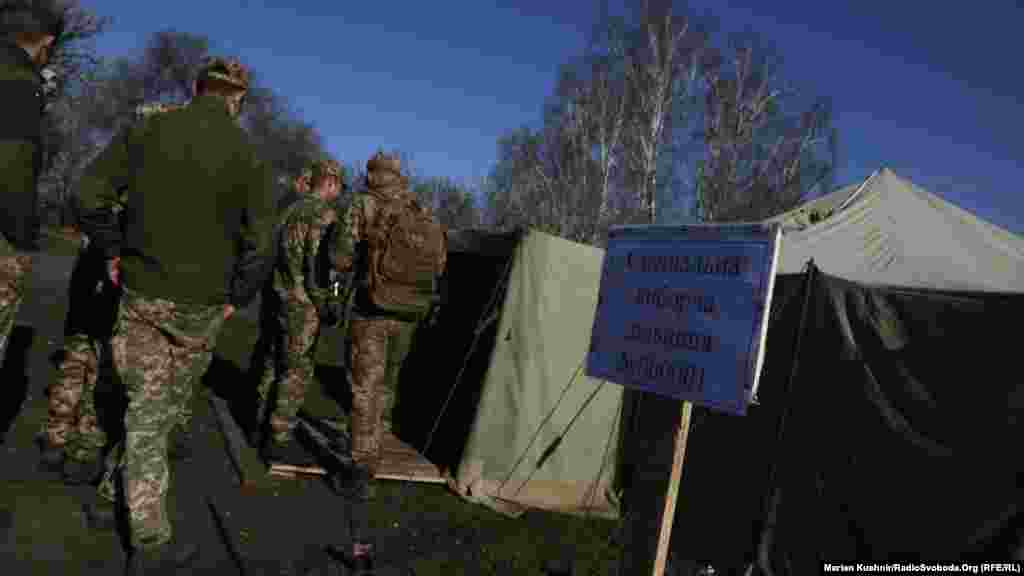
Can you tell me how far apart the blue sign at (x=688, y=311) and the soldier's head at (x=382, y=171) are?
202cm

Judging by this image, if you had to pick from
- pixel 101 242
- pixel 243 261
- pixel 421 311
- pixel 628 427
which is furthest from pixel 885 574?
pixel 101 242

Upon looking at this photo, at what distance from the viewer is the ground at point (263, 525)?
3.50 metres

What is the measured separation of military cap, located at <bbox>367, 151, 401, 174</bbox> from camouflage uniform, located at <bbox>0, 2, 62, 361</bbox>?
2095 millimetres

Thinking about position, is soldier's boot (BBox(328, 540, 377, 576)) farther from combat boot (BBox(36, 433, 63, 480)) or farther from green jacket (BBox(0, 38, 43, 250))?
green jacket (BBox(0, 38, 43, 250))

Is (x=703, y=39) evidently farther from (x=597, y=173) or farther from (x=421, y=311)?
(x=421, y=311)

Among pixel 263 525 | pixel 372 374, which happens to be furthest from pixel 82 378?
pixel 372 374

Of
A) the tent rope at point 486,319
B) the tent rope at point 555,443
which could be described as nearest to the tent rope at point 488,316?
the tent rope at point 486,319

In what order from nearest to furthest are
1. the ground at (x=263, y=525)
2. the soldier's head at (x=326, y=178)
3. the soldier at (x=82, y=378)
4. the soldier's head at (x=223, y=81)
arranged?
the ground at (x=263, y=525) < the soldier's head at (x=223, y=81) < the soldier at (x=82, y=378) < the soldier's head at (x=326, y=178)

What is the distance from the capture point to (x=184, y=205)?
3373 millimetres

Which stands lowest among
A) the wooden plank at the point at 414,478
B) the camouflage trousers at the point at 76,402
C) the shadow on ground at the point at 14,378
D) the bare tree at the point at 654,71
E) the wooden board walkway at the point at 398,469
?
the wooden plank at the point at 414,478

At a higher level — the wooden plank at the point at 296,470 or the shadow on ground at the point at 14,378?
the shadow on ground at the point at 14,378

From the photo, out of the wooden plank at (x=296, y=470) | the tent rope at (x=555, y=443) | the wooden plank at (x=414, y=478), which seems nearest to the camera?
the wooden plank at (x=296, y=470)

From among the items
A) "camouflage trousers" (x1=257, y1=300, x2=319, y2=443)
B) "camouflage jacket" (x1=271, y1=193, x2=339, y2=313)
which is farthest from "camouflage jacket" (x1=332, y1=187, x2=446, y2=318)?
"camouflage trousers" (x1=257, y1=300, x2=319, y2=443)

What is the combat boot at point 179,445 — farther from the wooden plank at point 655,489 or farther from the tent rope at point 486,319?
the wooden plank at point 655,489
